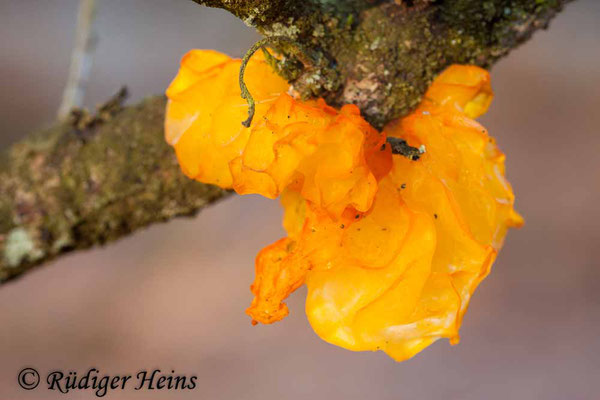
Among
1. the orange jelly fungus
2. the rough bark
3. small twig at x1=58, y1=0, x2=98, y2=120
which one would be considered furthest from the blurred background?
the orange jelly fungus

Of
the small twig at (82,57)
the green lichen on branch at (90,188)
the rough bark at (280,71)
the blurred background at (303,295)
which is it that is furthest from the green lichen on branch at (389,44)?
the blurred background at (303,295)

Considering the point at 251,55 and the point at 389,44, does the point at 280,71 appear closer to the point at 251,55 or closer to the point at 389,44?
the point at 251,55

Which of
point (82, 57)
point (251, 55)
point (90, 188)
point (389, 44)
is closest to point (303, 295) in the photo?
point (82, 57)

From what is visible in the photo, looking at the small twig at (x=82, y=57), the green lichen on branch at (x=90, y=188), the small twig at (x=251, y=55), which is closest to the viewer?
the small twig at (x=251, y=55)

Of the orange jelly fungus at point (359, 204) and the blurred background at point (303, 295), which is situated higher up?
the orange jelly fungus at point (359, 204)

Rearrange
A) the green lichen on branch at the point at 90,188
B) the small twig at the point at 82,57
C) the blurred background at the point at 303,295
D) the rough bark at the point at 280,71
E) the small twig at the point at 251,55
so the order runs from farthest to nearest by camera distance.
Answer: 1. the blurred background at the point at 303,295
2. the small twig at the point at 82,57
3. the green lichen on branch at the point at 90,188
4. the rough bark at the point at 280,71
5. the small twig at the point at 251,55

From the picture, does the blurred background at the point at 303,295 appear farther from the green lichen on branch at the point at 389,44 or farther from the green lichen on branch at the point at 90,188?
the green lichen on branch at the point at 389,44
